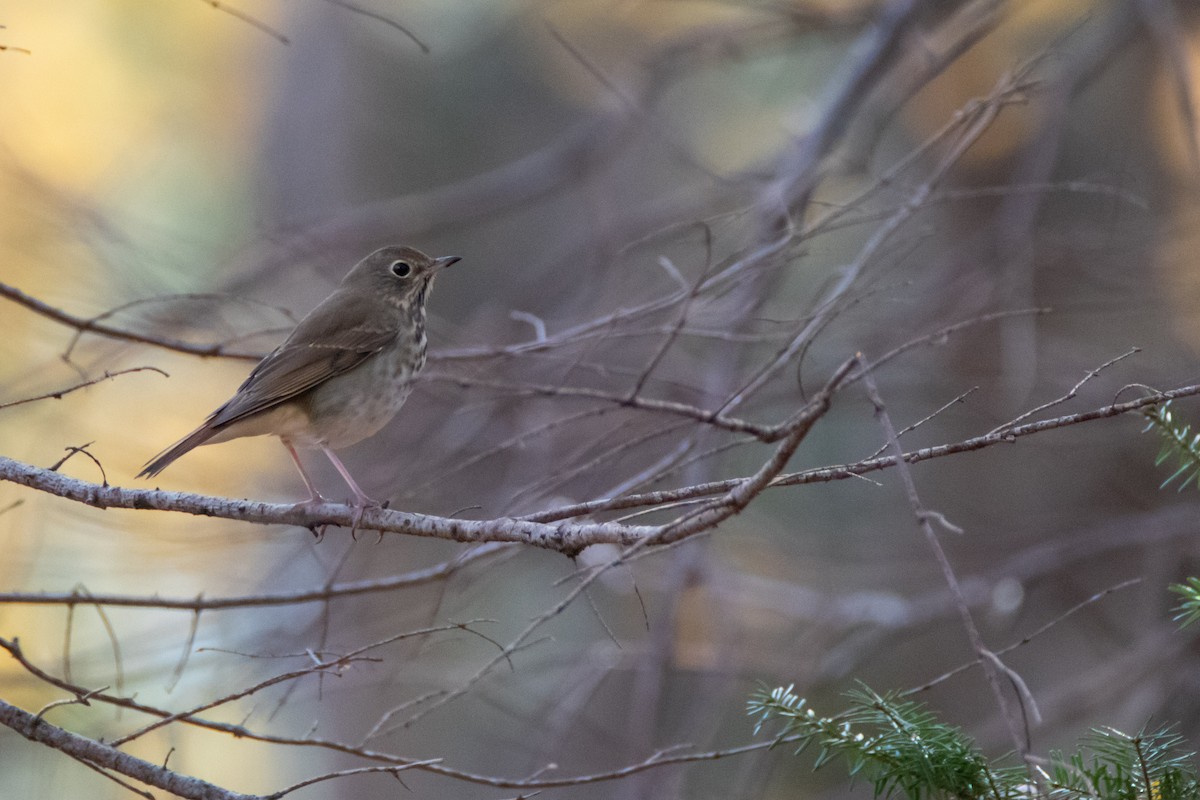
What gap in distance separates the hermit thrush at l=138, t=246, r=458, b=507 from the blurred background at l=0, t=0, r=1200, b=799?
0.56ft

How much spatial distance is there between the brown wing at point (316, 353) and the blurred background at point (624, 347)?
0.15 m

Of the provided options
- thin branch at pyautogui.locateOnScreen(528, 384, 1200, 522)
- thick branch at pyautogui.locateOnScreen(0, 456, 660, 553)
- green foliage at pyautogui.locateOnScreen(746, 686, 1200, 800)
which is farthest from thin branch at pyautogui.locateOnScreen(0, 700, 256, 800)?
green foliage at pyautogui.locateOnScreen(746, 686, 1200, 800)

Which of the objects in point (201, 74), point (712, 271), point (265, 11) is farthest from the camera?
point (201, 74)

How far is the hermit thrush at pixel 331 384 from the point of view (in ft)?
11.0

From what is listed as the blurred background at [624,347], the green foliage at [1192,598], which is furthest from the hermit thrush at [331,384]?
the green foliage at [1192,598]

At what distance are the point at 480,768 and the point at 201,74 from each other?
235 inches

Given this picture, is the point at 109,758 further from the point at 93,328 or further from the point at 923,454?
the point at 923,454

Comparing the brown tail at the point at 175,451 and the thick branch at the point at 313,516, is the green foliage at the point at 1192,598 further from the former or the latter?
the brown tail at the point at 175,451

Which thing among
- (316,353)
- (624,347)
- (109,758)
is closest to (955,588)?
(109,758)

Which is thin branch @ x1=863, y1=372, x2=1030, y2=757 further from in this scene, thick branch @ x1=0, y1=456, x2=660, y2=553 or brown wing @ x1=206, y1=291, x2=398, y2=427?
brown wing @ x1=206, y1=291, x2=398, y2=427

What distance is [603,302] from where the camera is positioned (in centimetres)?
436

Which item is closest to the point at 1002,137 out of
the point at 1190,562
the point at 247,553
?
the point at 1190,562

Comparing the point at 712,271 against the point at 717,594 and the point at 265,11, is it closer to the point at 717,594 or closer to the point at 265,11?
the point at 717,594

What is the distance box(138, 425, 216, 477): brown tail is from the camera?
288cm
